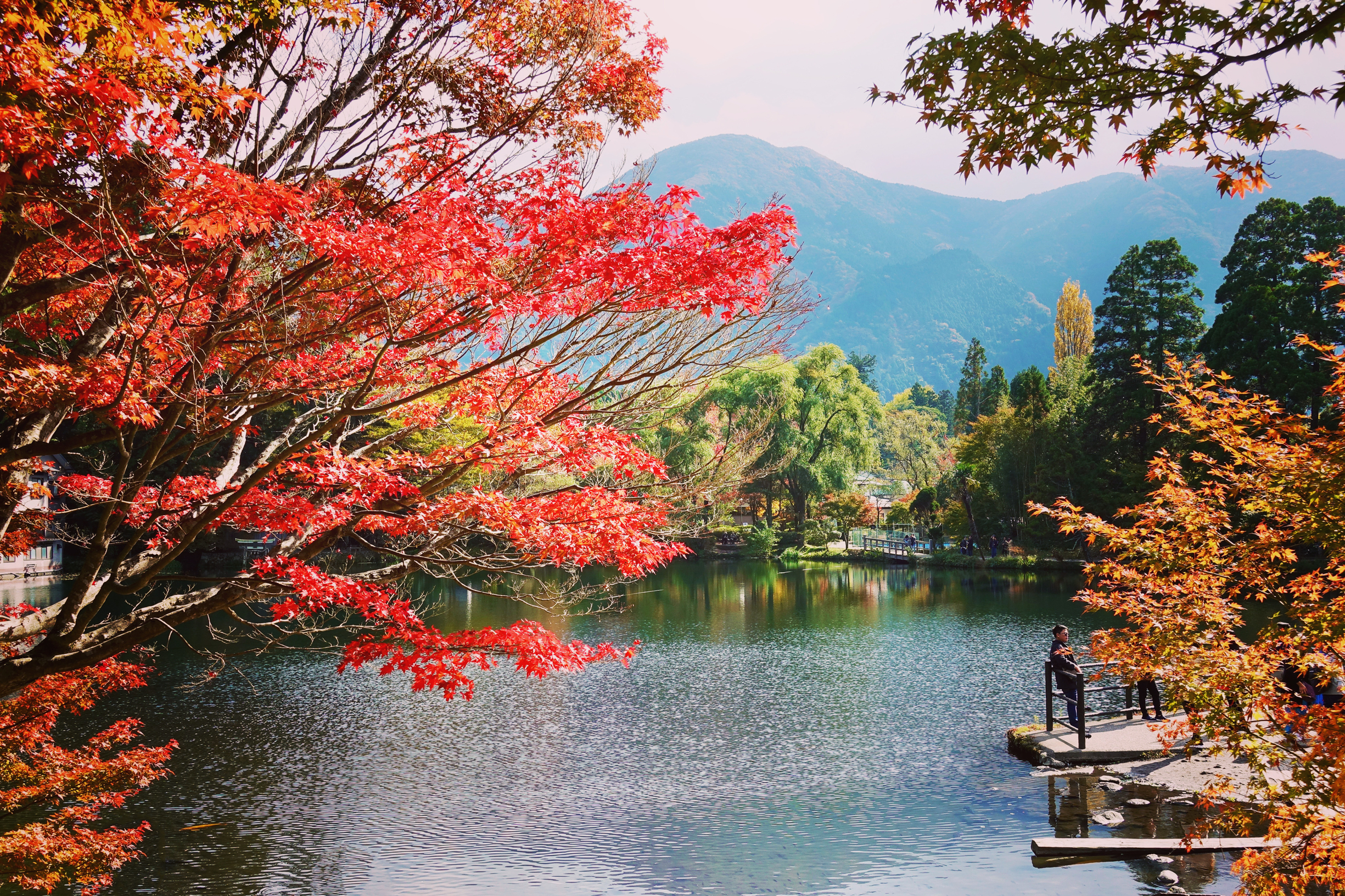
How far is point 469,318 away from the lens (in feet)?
16.2

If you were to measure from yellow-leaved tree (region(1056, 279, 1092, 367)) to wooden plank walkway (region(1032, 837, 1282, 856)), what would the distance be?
50.2 metres

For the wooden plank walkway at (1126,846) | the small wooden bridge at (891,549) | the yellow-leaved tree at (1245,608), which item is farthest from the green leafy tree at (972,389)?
the yellow-leaved tree at (1245,608)

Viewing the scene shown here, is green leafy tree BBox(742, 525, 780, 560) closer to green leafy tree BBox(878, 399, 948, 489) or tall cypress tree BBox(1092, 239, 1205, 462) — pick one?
green leafy tree BBox(878, 399, 948, 489)

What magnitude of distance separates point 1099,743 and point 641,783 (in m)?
5.71

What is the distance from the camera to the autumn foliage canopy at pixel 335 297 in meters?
4.14

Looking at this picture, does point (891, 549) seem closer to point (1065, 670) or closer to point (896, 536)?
point (896, 536)

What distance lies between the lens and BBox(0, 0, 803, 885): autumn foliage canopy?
163 inches

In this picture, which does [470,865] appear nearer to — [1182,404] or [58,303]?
[58,303]

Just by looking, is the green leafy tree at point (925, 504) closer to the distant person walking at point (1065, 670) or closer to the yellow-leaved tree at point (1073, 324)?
the yellow-leaved tree at point (1073, 324)

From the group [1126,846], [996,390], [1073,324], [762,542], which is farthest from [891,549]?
[1126,846]

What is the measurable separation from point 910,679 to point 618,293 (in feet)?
41.6

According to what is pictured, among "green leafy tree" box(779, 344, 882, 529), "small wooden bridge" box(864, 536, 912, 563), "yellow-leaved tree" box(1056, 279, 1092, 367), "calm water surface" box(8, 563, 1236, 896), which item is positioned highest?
"yellow-leaved tree" box(1056, 279, 1092, 367)

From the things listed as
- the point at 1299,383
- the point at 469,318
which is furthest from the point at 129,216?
the point at 1299,383

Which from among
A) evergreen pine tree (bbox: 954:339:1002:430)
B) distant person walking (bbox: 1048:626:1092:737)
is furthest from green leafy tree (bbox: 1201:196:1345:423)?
evergreen pine tree (bbox: 954:339:1002:430)
